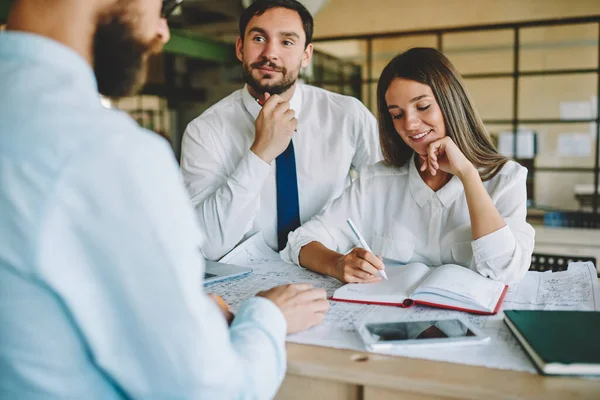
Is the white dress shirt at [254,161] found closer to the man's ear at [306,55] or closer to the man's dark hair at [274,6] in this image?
the man's ear at [306,55]

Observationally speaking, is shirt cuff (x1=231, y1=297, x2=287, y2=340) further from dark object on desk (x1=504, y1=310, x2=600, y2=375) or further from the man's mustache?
the man's mustache

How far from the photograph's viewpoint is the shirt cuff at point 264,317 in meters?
0.97

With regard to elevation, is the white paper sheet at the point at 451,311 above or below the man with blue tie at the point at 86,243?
below

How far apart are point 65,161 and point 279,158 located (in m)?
1.55

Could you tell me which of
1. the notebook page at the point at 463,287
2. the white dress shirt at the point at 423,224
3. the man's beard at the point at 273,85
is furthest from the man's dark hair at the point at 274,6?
the notebook page at the point at 463,287

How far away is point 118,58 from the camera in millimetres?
833

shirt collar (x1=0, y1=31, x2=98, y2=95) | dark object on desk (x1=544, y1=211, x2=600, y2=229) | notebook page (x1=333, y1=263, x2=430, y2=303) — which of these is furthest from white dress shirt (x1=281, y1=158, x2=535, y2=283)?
dark object on desk (x1=544, y1=211, x2=600, y2=229)

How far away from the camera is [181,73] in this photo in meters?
7.20

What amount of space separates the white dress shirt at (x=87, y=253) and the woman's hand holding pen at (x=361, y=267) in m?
0.79

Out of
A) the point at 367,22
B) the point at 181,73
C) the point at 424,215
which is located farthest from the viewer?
the point at 367,22

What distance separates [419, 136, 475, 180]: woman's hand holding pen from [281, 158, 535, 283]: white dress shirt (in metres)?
0.09

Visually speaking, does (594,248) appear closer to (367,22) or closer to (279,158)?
(279,158)

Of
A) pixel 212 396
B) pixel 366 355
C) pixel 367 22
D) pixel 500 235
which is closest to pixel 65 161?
pixel 212 396

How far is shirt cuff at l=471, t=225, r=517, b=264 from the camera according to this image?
148 centimetres
